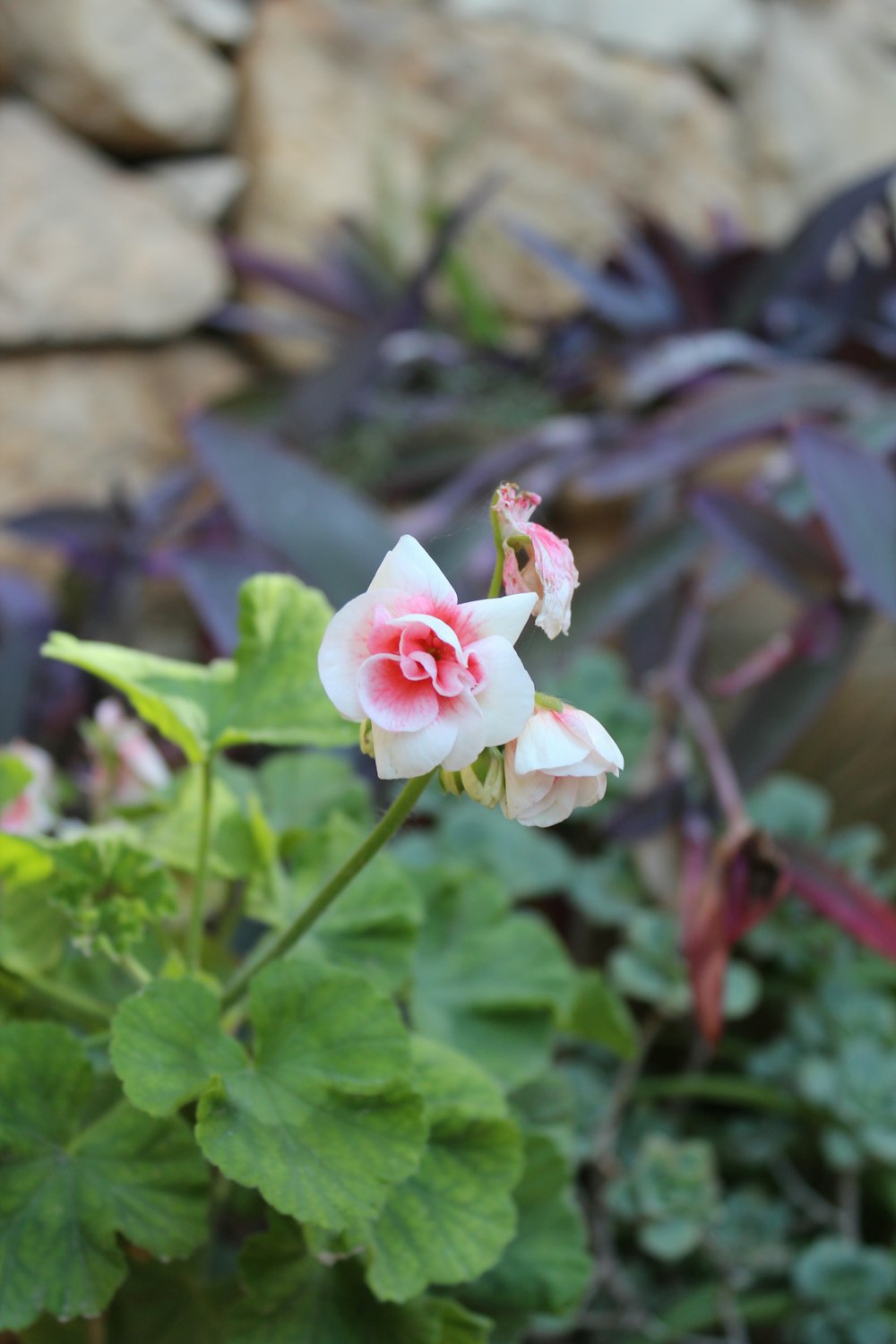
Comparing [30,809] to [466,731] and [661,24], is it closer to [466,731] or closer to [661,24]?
[466,731]

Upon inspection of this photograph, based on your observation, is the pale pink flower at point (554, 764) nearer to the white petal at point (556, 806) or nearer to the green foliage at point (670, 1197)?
the white petal at point (556, 806)

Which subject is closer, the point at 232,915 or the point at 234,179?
the point at 232,915

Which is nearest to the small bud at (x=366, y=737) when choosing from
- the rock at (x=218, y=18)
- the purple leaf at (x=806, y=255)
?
the purple leaf at (x=806, y=255)

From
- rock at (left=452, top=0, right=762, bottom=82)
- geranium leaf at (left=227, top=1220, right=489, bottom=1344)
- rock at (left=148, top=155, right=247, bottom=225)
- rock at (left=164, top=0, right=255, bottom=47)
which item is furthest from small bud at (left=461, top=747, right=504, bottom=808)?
rock at (left=452, top=0, right=762, bottom=82)

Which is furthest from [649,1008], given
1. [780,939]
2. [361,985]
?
[361,985]

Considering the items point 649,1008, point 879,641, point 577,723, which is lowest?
point 649,1008

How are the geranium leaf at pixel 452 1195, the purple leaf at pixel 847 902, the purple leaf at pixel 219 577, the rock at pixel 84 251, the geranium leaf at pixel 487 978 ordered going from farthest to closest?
the rock at pixel 84 251 < the purple leaf at pixel 219 577 < the purple leaf at pixel 847 902 < the geranium leaf at pixel 487 978 < the geranium leaf at pixel 452 1195

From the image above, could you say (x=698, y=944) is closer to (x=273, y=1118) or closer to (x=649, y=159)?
(x=273, y=1118)

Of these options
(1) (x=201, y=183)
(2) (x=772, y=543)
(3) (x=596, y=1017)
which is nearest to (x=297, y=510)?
(2) (x=772, y=543)
